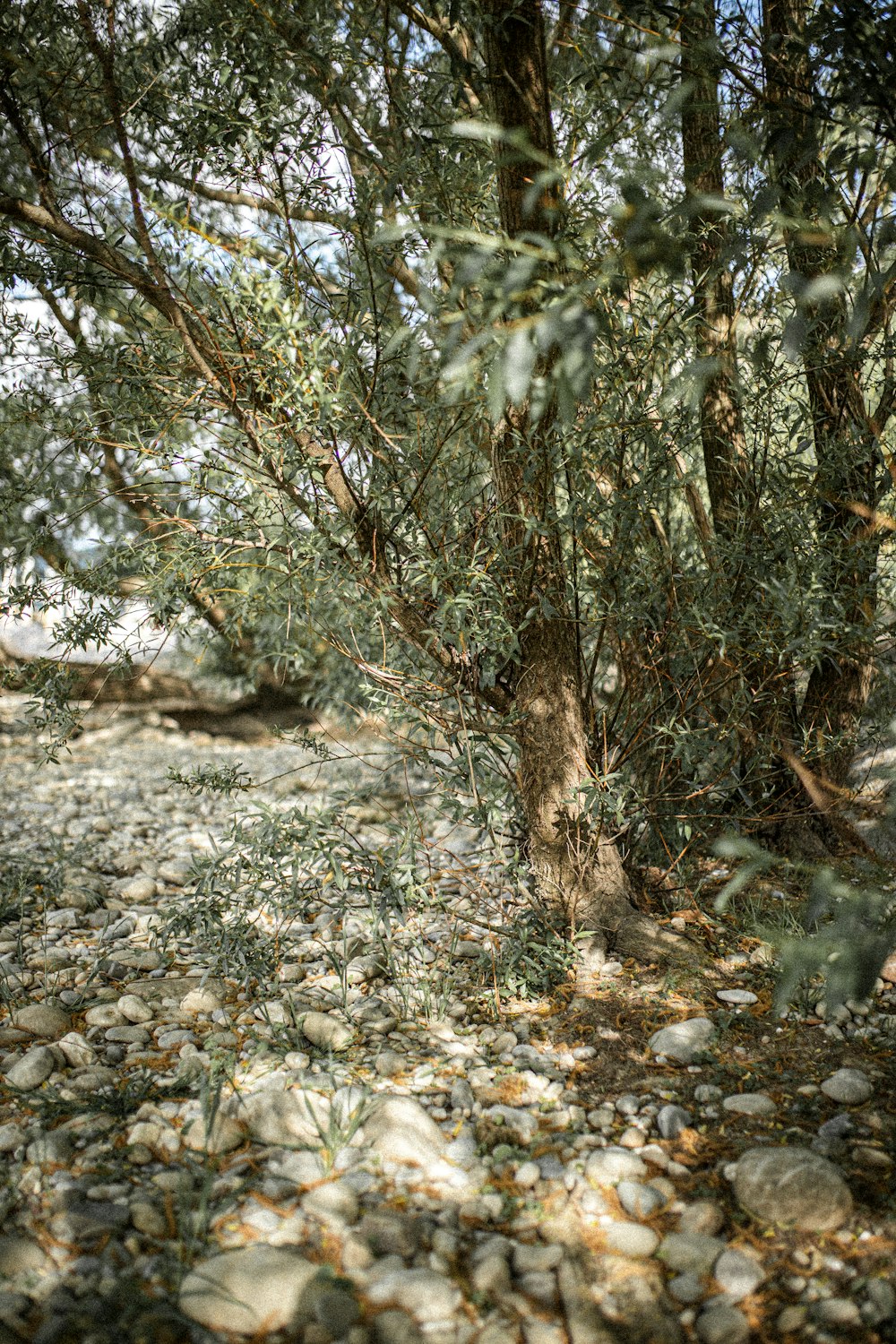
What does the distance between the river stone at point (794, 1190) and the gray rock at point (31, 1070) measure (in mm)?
1560

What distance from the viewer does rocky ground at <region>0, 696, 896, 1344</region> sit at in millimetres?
1476

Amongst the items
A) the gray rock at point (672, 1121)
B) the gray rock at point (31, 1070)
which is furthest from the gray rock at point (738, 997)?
the gray rock at point (31, 1070)

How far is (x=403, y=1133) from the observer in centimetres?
189

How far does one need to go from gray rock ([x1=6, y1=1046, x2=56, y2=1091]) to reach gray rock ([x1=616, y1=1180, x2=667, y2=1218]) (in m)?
1.33

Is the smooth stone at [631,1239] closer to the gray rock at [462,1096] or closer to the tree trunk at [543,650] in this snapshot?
the gray rock at [462,1096]

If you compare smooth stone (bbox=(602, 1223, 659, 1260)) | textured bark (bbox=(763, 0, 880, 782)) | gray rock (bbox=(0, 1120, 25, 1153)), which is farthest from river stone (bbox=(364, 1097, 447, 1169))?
textured bark (bbox=(763, 0, 880, 782))

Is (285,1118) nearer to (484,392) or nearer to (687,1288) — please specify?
(687,1288)

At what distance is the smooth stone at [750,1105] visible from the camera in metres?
2.00

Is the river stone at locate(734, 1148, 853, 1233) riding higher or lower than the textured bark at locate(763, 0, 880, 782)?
lower

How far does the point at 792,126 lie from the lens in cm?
184

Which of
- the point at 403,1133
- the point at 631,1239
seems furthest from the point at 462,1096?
the point at 631,1239

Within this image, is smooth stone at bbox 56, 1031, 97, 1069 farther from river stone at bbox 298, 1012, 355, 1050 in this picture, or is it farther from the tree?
the tree

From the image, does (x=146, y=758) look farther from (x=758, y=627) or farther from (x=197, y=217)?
(x=758, y=627)

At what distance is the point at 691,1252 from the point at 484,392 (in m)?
1.90
